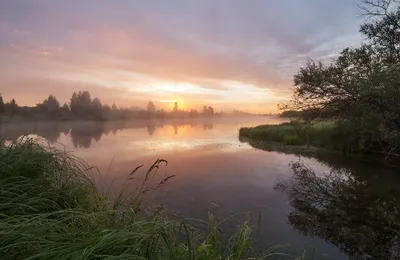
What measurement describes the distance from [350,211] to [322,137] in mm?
16253

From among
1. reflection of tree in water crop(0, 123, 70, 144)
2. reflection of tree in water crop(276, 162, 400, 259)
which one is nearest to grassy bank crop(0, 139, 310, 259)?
reflection of tree in water crop(0, 123, 70, 144)

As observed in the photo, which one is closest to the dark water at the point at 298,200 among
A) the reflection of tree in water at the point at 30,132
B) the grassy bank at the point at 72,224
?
the reflection of tree in water at the point at 30,132

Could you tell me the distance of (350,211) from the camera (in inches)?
340

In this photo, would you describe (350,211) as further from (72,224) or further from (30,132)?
(30,132)

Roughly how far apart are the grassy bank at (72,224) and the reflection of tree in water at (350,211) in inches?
153

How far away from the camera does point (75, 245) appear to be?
2252 mm

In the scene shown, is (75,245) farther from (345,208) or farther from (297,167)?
(297,167)

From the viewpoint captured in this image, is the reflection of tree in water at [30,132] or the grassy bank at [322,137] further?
the grassy bank at [322,137]

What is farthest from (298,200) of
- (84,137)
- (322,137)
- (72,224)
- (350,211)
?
(84,137)

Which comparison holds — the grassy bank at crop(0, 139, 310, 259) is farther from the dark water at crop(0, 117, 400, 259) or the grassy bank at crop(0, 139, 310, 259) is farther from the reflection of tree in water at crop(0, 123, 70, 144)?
Result: the reflection of tree in water at crop(0, 123, 70, 144)

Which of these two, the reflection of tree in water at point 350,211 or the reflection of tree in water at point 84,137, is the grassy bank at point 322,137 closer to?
the reflection of tree in water at point 350,211

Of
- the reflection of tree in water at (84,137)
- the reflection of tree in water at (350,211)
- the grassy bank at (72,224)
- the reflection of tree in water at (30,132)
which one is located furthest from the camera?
the reflection of tree in water at (84,137)

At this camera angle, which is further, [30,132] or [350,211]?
[350,211]

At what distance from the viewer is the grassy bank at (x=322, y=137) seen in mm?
20062
